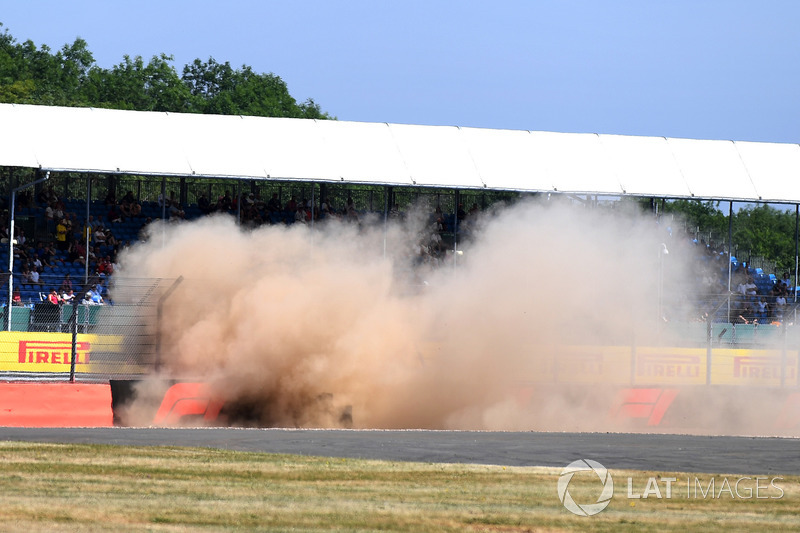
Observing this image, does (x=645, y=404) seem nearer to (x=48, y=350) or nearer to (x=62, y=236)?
(x=48, y=350)

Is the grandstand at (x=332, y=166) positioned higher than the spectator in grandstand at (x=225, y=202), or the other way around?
the grandstand at (x=332, y=166)

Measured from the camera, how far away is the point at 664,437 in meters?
18.3

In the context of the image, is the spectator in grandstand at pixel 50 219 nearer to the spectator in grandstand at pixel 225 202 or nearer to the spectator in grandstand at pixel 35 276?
the spectator in grandstand at pixel 35 276

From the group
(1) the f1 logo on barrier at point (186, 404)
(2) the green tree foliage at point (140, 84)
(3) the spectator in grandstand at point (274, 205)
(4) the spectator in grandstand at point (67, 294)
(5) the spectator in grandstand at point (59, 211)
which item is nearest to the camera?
(1) the f1 logo on barrier at point (186, 404)

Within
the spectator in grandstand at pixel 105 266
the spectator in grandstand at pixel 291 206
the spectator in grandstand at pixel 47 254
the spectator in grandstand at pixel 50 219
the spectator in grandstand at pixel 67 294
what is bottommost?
the spectator in grandstand at pixel 67 294

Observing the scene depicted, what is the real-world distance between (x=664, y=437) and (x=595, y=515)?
7.99 metres

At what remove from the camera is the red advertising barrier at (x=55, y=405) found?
18078 millimetres

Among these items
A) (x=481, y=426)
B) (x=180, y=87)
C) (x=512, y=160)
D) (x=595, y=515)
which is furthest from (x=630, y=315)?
(x=180, y=87)

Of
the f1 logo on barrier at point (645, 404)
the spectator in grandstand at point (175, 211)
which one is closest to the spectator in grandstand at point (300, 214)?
the spectator in grandstand at point (175, 211)

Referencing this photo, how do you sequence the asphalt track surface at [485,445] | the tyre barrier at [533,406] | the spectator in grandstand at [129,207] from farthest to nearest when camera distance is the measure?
1. the spectator in grandstand at [129,207]
2. the tyre barrier at [533,406]
3. the asphalt track surface at [485,445]

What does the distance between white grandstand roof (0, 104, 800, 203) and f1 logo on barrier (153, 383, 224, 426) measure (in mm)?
10775

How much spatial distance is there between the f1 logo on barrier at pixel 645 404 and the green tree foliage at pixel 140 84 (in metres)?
64.7

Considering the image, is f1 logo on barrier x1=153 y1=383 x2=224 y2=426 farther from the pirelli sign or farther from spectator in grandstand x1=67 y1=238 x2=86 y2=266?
spectator in grandstand x1=67 y1=238 x2=86 y2=266

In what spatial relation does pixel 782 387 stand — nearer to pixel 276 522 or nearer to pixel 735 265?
pixel 276 522
